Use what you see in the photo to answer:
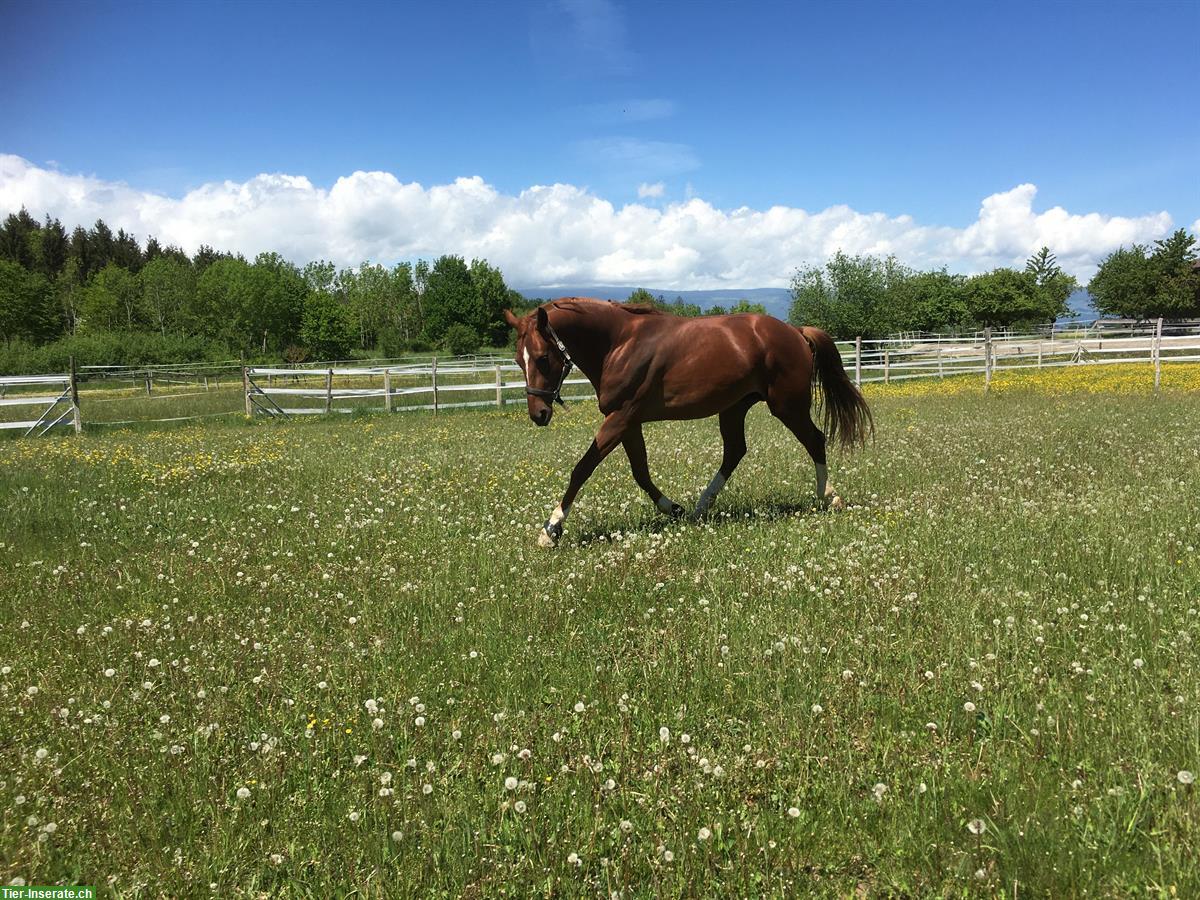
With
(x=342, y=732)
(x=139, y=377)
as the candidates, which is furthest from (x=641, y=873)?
(x=139, y=377)

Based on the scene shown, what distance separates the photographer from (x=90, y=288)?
84812 millimetres

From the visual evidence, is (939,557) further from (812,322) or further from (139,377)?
(812,322)

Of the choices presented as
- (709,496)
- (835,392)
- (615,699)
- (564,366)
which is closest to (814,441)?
(835,392)

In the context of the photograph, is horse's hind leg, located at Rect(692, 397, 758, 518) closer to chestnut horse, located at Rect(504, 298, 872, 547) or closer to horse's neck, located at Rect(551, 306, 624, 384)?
chestnut horse, located at Rect(504, 298, 872, 547)

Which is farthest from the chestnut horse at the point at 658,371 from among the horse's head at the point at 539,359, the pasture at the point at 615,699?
the pasture at the point at 615,699

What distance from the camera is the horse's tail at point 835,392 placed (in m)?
8.70

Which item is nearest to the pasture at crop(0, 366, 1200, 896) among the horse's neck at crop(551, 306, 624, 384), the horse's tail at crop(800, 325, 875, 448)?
the horse's tail at crop(800, 325, 875, 448)

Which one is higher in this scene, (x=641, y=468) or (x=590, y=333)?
(x=590, y=333)

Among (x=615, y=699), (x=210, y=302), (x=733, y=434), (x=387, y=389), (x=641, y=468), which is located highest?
(x=210, y=302)

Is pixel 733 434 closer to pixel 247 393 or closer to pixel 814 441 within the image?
pixel 814 441

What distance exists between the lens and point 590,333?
7293mm

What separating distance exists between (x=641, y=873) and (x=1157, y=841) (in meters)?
1.94

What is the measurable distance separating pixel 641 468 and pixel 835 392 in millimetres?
2817

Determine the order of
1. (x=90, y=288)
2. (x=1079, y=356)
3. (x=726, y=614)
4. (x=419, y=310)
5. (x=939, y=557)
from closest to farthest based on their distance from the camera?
(x=726, y=614), (x=939, y=557), (x=1079, y=356), (x=90, y=288), (x=419, y=310)
